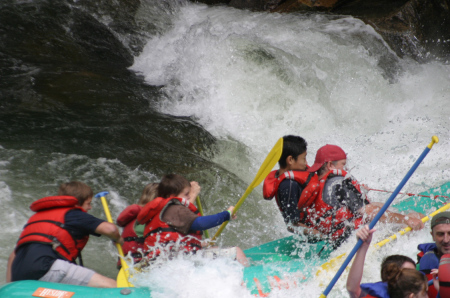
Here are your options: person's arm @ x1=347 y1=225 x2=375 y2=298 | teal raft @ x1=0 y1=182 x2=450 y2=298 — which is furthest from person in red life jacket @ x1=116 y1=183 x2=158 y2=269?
person's arm @ x1=347 y1=225 x2=375 y2=298

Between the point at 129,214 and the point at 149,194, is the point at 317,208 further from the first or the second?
the point at 129,214

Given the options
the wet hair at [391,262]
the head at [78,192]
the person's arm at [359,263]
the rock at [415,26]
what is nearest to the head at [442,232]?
the wet hair at [391,262]

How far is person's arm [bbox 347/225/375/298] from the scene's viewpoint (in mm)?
2221

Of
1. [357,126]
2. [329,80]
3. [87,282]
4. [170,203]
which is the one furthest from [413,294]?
[329,80]

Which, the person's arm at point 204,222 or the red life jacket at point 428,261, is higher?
the red life jacket at point 428,261

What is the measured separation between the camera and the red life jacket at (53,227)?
2715mm

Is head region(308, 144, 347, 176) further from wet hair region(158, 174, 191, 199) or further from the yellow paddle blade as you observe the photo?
the yellow paddle blade

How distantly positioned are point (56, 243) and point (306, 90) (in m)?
4.70

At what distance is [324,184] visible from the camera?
308 centimetres

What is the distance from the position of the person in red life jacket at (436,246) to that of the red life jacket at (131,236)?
5.24ft

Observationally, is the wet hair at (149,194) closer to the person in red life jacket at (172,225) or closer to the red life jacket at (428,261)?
the person in red life jacket at (172,225)

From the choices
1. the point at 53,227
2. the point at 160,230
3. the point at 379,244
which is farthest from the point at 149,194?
the point at 379,244

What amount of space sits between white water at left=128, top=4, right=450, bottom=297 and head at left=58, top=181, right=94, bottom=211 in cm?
227

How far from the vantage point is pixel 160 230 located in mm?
2791
